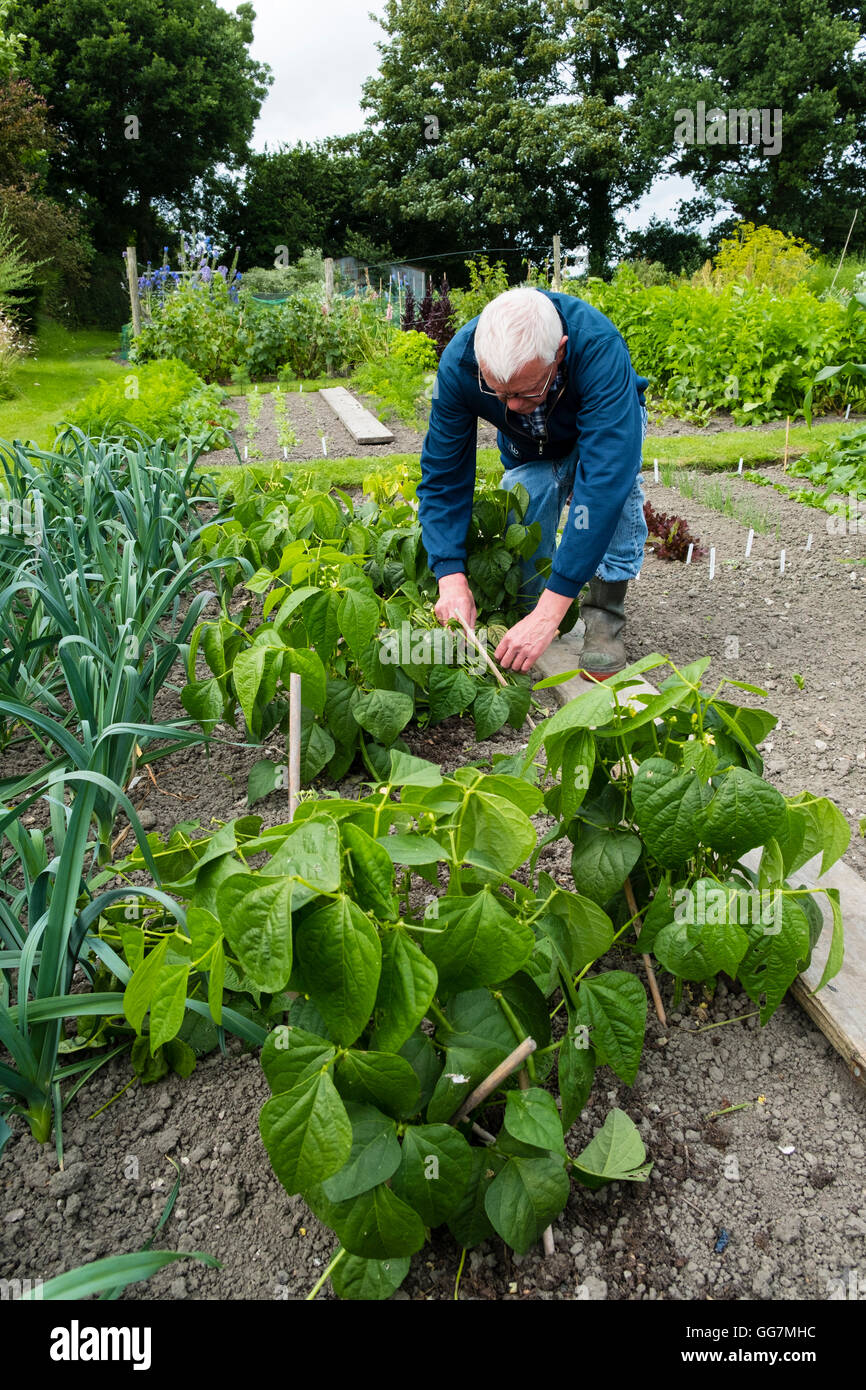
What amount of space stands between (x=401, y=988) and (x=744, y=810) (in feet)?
1.69

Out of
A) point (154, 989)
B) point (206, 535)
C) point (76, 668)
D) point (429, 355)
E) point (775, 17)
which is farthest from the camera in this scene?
point (775, 17)

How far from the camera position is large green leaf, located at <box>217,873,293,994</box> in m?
0.84

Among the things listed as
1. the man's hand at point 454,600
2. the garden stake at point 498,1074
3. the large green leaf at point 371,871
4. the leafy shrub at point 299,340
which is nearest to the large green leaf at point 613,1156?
the garden stake at point 498,1074

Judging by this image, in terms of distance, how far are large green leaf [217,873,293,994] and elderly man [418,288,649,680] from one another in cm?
135

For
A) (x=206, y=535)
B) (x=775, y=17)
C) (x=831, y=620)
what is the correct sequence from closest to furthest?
(x=206, y=535), (x=831, y=620), (x=775, y=17)

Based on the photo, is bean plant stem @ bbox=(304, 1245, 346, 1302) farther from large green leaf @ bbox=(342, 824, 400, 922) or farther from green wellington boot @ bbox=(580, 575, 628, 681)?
green wellington boot @ bbox=(580, 575, 628, 681)

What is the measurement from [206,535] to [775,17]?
2627 cm

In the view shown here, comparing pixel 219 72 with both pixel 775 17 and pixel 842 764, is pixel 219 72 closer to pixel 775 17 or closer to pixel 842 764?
pixel 775 17

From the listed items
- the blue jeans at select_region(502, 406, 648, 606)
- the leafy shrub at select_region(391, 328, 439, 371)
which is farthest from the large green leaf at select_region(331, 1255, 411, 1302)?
the leafy shrub at select_region(391, 328, 439, 371)

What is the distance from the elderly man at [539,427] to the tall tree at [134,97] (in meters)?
23.4

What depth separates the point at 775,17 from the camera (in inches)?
825

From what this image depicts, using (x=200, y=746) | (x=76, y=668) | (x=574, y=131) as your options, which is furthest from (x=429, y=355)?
(x=574, y=131)

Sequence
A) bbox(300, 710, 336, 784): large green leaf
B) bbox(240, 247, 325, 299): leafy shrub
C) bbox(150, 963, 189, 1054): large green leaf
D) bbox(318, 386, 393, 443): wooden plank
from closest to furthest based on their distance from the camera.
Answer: bbox(150, 963, 189, 1054): large green leaf
bbox(300, 710, 336, 784): large green leaf
bbox(318, 386, 393, 443): wooden plank
bbox(240, 247, 325, 299): leafy shrub
